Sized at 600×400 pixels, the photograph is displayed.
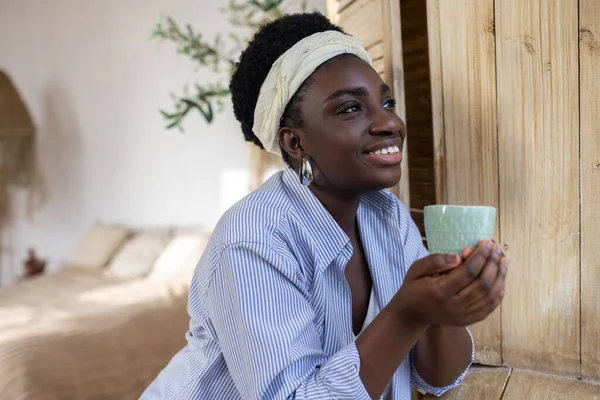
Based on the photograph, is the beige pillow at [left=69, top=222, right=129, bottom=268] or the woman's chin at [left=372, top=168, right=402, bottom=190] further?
the beige pillow at [left=69, top=222, right=129, bottom=268]

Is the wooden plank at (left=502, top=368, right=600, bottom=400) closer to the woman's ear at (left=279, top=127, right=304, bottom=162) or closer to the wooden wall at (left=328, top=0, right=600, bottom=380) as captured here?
the wooden wall at (left=328, top=0, right=600, bottom=380)

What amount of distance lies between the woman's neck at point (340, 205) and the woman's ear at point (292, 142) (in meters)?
0.07

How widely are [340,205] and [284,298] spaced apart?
0.80ft

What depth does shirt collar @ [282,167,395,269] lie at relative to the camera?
2.90ft

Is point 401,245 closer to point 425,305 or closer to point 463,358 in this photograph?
point 463,358

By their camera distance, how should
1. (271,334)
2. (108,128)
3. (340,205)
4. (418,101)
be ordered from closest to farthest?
(271,334), (340,205), (418,101), (108,128)

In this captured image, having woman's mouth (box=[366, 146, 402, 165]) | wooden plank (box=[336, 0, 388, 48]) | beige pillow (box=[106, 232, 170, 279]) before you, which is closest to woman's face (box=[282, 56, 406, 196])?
woman's mouth (box=[366, 146, 402, 165])

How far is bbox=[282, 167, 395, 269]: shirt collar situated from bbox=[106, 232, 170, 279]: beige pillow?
2.43 metres

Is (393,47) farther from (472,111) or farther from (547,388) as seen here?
(547,388)

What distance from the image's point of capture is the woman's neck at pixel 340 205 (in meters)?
0.94

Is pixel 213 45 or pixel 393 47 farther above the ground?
pixel 213 45

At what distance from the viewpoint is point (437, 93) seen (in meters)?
1.02

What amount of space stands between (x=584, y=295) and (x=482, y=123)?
35cm

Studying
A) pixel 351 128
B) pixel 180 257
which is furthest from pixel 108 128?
pixel 351 128
